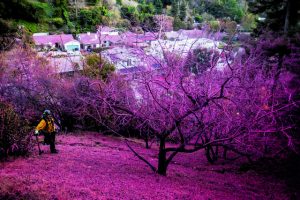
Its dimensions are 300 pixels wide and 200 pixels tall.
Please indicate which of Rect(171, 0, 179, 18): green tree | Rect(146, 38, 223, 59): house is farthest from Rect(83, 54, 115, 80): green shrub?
Rect(171, 0, 179, 18): green tree

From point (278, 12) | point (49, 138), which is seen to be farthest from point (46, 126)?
point (278, 12)

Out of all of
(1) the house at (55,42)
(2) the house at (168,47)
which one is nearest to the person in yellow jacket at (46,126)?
(2) the house at (168,47)

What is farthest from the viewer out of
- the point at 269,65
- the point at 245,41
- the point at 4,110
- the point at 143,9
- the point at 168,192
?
the point at 143,9

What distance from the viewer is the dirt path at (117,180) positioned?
5484 mm

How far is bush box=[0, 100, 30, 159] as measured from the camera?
7.34 metres

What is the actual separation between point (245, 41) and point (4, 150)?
540 inches

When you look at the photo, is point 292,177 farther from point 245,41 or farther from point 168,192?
point 245,41

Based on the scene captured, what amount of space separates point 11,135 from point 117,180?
3049 millimetres

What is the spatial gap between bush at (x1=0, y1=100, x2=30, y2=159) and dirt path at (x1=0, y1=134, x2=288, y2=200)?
14.1 inches

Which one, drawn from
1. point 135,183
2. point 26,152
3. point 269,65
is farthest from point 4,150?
point 269,65

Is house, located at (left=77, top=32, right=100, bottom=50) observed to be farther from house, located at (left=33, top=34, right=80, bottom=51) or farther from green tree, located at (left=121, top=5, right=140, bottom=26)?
green tree, located at (left=121, top=5, right=140, bottom=26)

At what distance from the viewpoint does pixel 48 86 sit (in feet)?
49.4

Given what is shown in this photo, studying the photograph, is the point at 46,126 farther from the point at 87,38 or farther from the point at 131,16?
the point at 87,38

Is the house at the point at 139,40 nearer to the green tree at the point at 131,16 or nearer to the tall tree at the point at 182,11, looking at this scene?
the green tree at the point at 131,16
